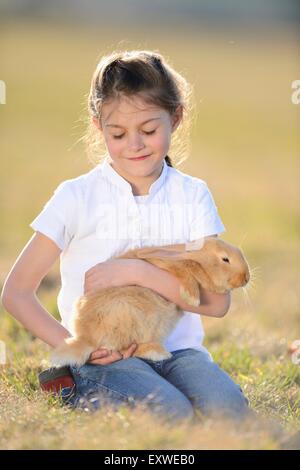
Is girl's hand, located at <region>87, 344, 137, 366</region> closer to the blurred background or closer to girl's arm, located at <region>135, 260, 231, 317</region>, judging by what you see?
girl's arm, located at <region>135, 260, 231, 317</region>

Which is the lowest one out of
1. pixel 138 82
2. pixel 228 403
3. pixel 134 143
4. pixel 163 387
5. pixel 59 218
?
pixel 228 403

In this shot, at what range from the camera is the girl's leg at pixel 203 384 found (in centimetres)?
401

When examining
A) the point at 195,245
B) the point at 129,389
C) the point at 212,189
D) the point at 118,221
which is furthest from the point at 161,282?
the point at 212,189

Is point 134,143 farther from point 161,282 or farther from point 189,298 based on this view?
point 189,298

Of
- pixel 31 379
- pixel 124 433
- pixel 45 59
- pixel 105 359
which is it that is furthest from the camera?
pixel 45 59

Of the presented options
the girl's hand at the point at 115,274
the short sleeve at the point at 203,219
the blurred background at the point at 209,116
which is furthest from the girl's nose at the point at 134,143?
the blurred background at the point at 209,116

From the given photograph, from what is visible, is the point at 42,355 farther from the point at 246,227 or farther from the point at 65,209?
the point at 246,227

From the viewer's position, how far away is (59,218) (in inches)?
162

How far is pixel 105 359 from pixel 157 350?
0.77ft

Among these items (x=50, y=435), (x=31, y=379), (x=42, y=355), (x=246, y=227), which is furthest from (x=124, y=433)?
(x=246, y=227)

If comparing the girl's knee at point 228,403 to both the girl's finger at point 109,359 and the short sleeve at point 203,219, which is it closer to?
the girl's finger at point 109,359

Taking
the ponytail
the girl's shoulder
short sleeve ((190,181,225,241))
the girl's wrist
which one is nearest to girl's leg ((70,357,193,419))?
the girl's wrist

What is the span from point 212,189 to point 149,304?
1041cm

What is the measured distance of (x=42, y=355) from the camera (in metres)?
5.13
